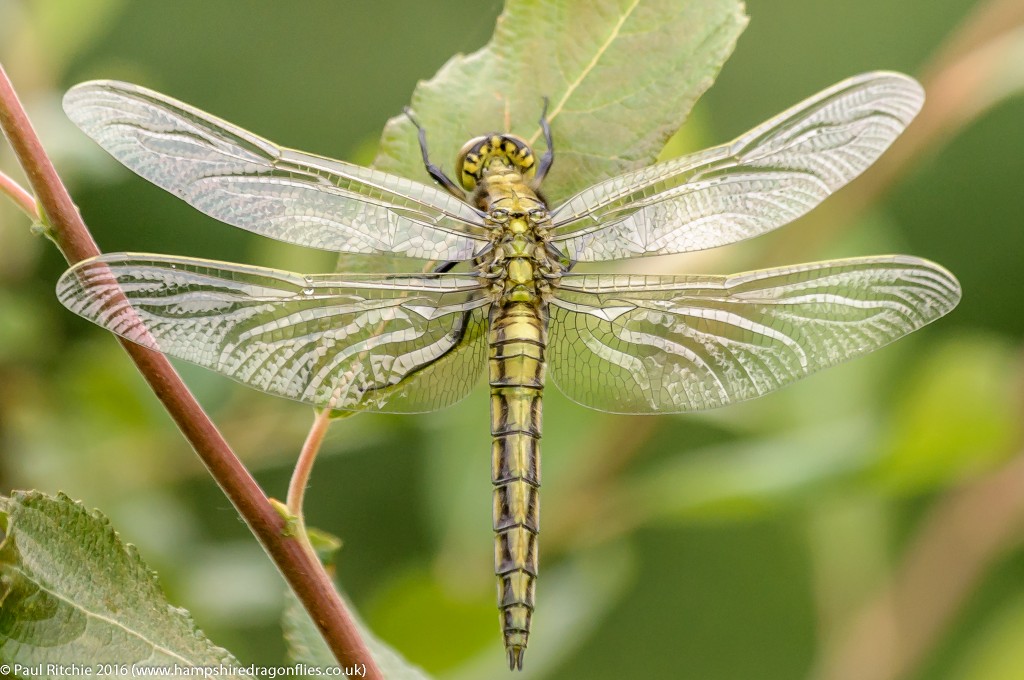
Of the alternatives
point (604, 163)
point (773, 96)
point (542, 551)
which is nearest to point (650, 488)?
point (542, 551)

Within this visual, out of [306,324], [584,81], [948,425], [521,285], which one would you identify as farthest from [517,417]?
[948,425]

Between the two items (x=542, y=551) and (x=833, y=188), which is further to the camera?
(x=542, y=551)

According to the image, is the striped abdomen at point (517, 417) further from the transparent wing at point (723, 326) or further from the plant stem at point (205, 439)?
the plant stem at point (205, 439)

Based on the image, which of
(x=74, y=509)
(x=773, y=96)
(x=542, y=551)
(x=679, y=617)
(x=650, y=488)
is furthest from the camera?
(x=773, y=96)

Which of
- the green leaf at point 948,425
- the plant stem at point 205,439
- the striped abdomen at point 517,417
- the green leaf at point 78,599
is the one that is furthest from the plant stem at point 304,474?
the green leaf at point 948,425

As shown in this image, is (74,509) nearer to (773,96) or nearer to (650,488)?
(650,488)

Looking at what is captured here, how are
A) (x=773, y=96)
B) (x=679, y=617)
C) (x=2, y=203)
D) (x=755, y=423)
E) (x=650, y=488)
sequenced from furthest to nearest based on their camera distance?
(x=773, y=96)
(x=679, y=617)
(x=755, y=423)
(x=650, y=488)
(x=2, y=203)

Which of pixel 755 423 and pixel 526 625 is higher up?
pixel 755 423
